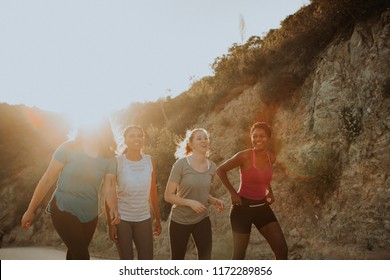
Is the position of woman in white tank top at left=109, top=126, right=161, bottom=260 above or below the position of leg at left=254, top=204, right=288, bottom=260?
above

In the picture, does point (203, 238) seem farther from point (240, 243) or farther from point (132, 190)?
point (132, 190)

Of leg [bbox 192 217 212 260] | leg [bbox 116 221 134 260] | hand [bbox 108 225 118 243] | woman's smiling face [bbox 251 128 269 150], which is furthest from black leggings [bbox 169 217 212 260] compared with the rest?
woman's smiling face [bbox 251 128 269 150]

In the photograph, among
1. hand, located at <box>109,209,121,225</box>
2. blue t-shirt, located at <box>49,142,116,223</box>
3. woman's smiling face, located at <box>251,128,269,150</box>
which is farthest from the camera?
woman's smiling face, located at <box>251,128,269,150</box>

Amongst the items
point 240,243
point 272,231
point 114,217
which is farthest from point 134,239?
point 272,231

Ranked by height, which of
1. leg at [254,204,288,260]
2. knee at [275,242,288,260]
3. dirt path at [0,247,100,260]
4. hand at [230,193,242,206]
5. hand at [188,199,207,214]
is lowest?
dirt path at [0,247,100,260]

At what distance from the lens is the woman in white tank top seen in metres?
4.35

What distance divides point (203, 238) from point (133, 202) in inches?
38.8

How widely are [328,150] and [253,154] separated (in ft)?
17.3

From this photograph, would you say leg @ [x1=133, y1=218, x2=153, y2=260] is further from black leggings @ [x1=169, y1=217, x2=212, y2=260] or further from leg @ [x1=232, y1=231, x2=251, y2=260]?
leg @ [x1=232, y1=231, x2=251, y2=260]

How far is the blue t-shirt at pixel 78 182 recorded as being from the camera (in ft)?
13.3

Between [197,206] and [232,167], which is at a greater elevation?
[232,167]

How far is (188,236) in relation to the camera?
452cm

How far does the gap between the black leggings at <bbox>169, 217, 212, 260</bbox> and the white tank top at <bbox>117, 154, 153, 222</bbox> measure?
1.32ft

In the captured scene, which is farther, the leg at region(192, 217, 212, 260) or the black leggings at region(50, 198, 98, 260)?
the leg at region(192, 217, 212, 260)
